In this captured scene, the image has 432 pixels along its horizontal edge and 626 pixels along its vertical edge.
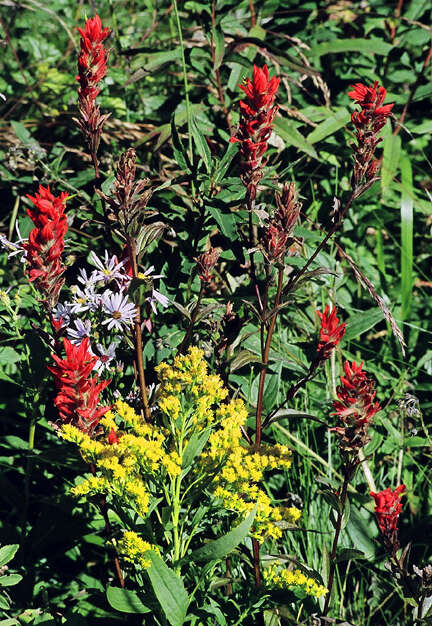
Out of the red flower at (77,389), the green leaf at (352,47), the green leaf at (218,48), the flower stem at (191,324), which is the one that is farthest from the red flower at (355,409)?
the green leaf at (352,47)

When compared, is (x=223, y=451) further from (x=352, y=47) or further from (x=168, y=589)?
(x=352, y=47)

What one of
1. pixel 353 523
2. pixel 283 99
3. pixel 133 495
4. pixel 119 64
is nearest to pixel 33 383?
pixel 133 495

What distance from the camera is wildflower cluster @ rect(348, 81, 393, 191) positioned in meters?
1.52

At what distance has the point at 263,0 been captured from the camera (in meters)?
2.82

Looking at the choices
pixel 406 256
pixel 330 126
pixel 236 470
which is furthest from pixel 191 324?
A: pixel 330 126

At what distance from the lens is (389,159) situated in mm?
2607

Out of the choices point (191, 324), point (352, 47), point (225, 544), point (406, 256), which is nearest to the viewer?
point (225, 544)

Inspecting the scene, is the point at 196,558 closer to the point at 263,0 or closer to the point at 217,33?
the point at 217,33

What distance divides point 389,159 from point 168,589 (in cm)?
184

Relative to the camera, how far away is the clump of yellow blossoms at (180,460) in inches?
56.6

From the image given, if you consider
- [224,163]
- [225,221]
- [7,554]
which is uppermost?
[224,163]

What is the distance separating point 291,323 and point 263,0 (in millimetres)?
1368

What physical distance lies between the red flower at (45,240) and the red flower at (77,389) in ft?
0.51

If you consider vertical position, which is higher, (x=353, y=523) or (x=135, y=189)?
(x=135, y=189)
